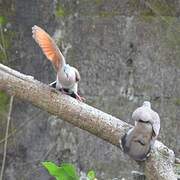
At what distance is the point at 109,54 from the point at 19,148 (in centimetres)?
61

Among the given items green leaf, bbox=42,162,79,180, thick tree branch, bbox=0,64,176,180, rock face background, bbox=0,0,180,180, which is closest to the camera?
thick tree branch, bbox=0,64,176,180

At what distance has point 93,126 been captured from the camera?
6.66ft

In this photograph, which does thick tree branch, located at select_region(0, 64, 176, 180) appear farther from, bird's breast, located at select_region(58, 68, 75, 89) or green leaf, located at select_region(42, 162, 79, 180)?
green leaf, located at select_region(42, 162, 79, 180)

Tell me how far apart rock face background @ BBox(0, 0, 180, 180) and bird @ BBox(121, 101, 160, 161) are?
970mm

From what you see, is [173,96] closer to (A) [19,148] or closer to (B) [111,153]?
(B) [111,153]

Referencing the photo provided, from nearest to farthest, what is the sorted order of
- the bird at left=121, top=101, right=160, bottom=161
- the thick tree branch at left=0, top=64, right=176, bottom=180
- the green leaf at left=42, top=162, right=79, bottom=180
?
the bird at left=121, top=101, right=160, bottom=161 → the thick tree branch at left=0, top=64, right=176, bottom=180 → the green leaf at left=42, top=162, right=79, bottom=180

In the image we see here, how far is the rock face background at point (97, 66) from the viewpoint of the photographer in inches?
114

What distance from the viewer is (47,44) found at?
198 centimetres

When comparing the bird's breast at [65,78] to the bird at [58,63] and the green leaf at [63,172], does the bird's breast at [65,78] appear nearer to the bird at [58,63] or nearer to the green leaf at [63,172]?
the bird at [58,63]

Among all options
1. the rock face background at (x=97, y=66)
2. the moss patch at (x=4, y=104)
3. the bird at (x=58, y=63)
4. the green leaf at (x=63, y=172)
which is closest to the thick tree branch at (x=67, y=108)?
the bird at (x=58, y=63)

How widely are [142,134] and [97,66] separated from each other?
Result: 107 cm

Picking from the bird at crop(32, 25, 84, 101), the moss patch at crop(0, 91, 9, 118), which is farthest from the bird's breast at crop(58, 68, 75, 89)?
the moss patch at crop(0, 91, 9, 118)

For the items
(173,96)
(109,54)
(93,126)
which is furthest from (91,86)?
(93,126)

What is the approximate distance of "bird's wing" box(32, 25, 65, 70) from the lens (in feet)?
6.42
